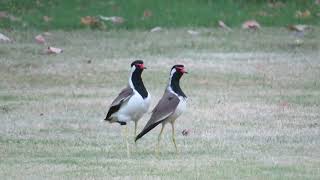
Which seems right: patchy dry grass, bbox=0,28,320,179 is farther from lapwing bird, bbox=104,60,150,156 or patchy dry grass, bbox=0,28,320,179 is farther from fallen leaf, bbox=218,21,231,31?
fallen leaf, bbox=218,21,231,31

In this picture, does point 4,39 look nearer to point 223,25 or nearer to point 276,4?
point 223,25

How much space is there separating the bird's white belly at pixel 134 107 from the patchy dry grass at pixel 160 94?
377 mm

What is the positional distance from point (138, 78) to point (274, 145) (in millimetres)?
1652

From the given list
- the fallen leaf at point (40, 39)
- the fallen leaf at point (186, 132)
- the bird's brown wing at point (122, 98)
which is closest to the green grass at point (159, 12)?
the fallen leaf at point (40, 39)

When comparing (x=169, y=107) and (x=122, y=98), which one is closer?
(x=169, y=107)

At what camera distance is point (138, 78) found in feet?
39.1

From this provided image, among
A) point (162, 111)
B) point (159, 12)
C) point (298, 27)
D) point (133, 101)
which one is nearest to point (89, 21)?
point (159, 12)

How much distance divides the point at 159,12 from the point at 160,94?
29.3ft

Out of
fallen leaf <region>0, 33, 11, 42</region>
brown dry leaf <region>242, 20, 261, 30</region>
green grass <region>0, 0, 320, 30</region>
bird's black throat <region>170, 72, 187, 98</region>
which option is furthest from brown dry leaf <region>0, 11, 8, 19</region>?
bird's black throat <region>170, 72, 187, 98</region>

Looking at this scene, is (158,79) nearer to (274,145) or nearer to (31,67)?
(31,67)

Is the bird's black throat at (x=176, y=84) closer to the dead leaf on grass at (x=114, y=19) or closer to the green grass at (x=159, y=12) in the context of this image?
the green grass at (x=159, y=12)

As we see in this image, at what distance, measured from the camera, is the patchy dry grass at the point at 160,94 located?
10703 mm

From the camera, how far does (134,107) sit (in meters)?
11.8

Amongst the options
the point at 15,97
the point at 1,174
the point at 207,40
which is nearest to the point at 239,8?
the point at 207,40
